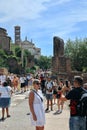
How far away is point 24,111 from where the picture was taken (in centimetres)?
2114

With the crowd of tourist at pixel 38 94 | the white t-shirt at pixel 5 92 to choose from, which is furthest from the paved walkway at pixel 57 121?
the white t-shirt at pixel 5 92

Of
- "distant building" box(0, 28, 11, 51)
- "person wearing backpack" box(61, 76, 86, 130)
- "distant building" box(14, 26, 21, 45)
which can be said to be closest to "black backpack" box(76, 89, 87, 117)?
"person wearing backpack" box(61, 76, 86, 130)

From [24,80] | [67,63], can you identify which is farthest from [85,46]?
[24,80]

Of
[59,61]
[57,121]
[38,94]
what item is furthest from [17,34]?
[38,94]

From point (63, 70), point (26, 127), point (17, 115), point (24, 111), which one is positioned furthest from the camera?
point (63, 70)

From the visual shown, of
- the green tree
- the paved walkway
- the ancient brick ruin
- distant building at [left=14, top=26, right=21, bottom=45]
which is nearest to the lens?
the paved walkway

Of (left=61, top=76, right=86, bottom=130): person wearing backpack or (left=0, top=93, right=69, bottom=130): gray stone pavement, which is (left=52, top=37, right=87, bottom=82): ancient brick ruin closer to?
(left=0, top=93, right=69, bottom=130): gray stone pavement

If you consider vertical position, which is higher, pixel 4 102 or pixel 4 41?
pixel 4 41

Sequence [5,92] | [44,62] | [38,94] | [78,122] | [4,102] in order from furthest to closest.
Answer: [44,62] → [4,102] → [5,92] → [38,94] → [78,122]

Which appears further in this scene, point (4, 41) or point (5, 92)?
point (4, 41)

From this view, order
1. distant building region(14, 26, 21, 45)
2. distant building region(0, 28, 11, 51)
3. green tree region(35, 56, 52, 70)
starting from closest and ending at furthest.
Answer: distant building region(0, 28, 11, 51)
green tree region(35, 56, 52, 70)
distant building region(14, 26, 21, 45)

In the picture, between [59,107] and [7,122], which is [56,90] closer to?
[59,107]

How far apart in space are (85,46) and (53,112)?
4754 centimetres

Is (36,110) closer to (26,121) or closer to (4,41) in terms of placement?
(26,121)
